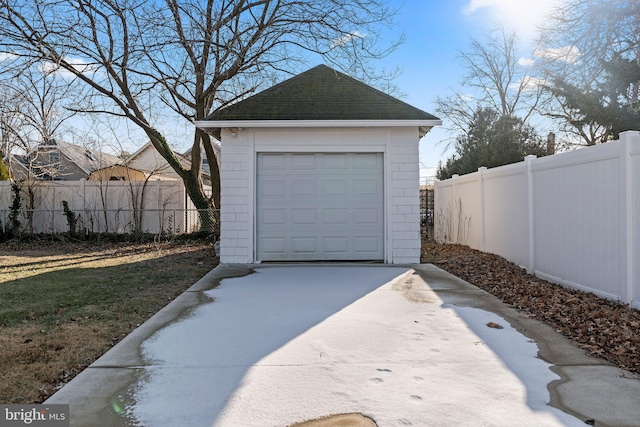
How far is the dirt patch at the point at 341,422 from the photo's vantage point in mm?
2727

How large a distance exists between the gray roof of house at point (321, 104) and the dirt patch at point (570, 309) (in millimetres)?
3177

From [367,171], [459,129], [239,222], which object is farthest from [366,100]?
[459,129]

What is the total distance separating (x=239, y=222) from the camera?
9195 millimetres

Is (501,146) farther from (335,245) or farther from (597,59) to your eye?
(335,245)

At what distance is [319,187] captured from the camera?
30.6ft

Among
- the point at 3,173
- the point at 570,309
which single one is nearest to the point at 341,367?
the point at 570,309

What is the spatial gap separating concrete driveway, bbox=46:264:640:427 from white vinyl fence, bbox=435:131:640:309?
50.1 inches

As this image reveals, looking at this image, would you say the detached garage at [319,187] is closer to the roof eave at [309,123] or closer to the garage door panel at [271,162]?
the garage door panel at [271,162]

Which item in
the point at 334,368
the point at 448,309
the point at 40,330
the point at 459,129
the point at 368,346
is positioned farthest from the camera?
the point at 459,129

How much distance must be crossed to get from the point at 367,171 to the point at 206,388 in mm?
6661

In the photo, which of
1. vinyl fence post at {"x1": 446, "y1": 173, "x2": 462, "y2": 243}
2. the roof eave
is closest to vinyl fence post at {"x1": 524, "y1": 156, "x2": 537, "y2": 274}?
the roof eave

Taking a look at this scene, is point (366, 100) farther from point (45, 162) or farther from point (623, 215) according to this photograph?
point (45, 162)

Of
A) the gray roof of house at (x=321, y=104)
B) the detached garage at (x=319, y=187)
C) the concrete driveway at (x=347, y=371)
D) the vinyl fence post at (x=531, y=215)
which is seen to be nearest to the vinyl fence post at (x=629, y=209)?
the concrete driveway at (x=347, y=371)

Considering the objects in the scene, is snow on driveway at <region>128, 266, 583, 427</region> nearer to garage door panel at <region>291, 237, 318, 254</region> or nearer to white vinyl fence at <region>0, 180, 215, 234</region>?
garage door panel at <region>291, 237, 318, 254</region>
